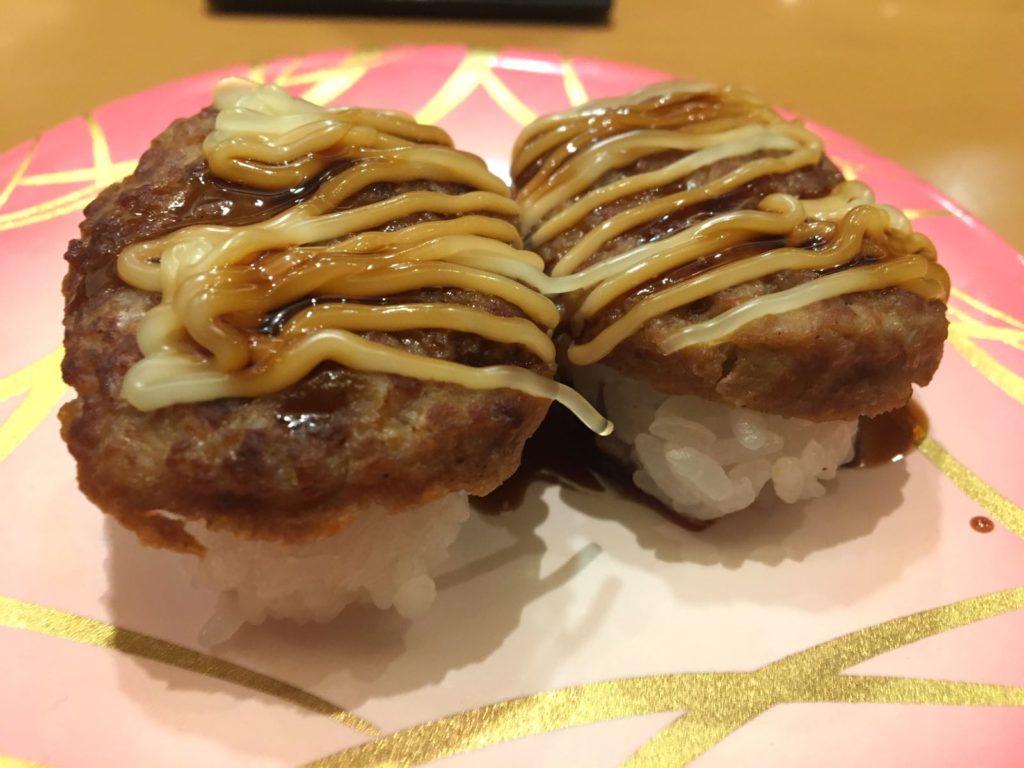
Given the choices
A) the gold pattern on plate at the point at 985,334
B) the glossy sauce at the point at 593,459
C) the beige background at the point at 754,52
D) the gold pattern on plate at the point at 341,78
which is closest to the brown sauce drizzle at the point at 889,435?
the glossy sauce at the point at 593,459

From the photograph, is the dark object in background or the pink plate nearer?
the pink plate

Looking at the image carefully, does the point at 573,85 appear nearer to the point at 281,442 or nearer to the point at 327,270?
the point at 327,270

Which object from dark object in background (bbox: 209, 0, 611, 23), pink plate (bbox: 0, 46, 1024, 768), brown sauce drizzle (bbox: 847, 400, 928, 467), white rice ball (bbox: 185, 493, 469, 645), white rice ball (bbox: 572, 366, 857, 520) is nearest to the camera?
pink plate (bbox: 0, 46, 1024, 768)

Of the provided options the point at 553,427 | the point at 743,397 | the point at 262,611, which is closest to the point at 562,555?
the point at 553,427

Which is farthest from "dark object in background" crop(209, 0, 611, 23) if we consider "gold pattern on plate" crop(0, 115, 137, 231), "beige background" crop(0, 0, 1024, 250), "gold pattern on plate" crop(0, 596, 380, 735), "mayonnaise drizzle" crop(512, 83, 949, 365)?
"gold pattern on plate" crop(0, 596, 380, 735)

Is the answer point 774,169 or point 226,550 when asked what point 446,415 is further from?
point 774,169

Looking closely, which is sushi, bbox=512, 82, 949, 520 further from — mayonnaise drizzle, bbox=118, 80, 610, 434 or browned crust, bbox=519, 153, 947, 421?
mayonnaise drizzle, bbox=118, 80, 610, 434
